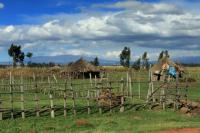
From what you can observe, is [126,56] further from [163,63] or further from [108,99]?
[108,99]

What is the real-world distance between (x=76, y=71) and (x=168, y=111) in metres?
39.6

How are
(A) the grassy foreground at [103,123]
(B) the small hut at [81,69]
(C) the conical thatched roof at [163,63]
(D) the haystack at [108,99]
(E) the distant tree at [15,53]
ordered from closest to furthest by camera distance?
(A) the grassy foreground at [103,123] < (D) the haystack at [108,99] < (C) the conical thatched roof at [163,63] < (B) the small hut at [81,69] < (E) the distant tree at [15,53]

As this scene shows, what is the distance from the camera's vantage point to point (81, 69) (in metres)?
65.7

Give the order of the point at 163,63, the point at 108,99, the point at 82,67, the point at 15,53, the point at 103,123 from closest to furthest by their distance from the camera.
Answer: the point at 103,123 → the point at 108,99 → the point at 163,63 → the point at 82,67 → the point at 15,53

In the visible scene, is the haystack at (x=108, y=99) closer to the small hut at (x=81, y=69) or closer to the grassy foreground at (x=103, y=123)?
the grassy foreground at (x=103, y=123)

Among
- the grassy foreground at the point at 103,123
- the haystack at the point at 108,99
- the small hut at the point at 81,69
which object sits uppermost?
the small hut at the point at 81,69

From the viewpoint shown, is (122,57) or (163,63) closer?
(163,63)

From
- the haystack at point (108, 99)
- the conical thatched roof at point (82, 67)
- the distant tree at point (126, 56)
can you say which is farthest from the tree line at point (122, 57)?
the haystack at point (108, 99)

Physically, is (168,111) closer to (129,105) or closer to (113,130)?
(129,105)

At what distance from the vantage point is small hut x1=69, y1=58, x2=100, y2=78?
65.4 m

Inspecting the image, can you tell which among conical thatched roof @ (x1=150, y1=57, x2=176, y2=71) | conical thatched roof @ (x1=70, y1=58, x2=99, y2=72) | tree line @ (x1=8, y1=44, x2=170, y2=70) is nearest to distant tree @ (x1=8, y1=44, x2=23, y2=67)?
tree line @ (x1=8, y1=44, x2=170, y2=70)

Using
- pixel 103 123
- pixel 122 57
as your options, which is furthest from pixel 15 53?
pixel 103 123

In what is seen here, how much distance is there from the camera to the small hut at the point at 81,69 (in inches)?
2574

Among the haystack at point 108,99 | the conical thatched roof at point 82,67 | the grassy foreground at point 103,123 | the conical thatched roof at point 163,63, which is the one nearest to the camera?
the grassy foreground at point 103,123
